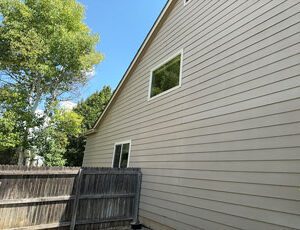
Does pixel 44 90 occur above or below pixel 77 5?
below

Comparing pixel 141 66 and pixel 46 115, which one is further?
pixel 46 115

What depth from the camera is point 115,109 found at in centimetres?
1045

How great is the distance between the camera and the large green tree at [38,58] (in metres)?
13.3

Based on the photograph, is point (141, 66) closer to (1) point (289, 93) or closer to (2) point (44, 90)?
(1) point (289, 93)

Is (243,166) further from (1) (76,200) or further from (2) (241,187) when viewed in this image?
(1) (76,200)

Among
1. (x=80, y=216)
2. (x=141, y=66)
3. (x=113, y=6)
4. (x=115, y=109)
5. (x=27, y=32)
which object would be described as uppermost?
(x=113, y=6)

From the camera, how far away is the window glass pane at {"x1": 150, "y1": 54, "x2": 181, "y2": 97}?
6557 millimetres

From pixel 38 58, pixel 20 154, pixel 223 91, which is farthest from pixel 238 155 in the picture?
pixel 38 58

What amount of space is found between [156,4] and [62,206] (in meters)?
8.94

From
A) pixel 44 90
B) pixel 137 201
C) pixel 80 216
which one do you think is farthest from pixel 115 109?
pixel 44 90

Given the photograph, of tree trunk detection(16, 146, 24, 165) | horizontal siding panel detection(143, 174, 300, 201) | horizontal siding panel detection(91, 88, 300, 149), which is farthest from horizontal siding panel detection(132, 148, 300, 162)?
tree trunk detection(16, 146, 24, 165)

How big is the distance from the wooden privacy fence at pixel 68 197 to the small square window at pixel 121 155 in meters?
1.56

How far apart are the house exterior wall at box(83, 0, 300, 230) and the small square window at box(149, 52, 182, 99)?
0.23 metres

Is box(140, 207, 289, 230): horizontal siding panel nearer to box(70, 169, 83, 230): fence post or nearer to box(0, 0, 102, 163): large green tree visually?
box(70, 169, 83, 230): fence post
